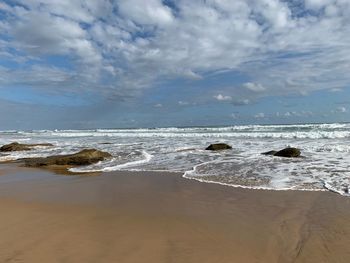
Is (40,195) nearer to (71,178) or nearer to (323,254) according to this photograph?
(71,178)

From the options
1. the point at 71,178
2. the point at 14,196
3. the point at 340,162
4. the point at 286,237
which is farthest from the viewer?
the point at 340,162

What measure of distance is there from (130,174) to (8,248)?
18.8ft

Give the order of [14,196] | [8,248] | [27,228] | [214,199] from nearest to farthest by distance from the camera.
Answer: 1. [8,248]
2. [27,228]
3. [214,199]
4. [14,196]

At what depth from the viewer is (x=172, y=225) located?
502 centimetres

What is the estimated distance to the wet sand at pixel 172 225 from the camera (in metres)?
3.93

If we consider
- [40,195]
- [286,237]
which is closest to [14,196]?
[40,195]

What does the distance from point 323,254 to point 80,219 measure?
11.2 ft

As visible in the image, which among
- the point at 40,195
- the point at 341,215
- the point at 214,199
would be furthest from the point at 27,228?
the point at 341,215

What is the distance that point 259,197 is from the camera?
6523 millimetres

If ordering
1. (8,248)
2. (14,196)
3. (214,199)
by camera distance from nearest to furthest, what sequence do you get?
(8,248) < (214,199) < (14,196)

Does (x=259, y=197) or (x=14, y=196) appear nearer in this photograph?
(x=259, y=197)

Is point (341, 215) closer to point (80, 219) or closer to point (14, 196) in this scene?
point (80, 219)

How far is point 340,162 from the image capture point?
10336mm

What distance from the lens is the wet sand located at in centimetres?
393
